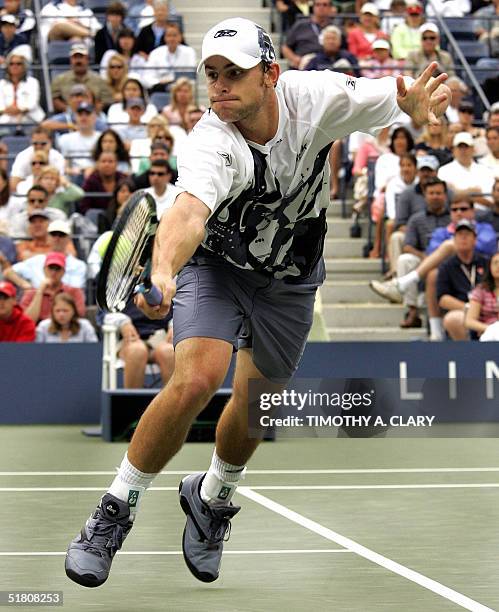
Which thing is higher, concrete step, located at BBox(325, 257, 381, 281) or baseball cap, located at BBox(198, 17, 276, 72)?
baseball cap, located at BBox(198, 17, 276, 72)

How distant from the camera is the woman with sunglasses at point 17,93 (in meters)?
16.3

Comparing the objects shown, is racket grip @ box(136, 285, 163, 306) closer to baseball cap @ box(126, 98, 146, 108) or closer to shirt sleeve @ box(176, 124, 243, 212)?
shirt sleeve @ box(176, 124, 243, 212)

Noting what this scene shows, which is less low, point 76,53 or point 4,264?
point 76,53

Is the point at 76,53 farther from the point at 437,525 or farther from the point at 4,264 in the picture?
the point at 437,525

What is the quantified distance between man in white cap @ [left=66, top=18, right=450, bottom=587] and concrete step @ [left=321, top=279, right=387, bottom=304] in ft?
30.2

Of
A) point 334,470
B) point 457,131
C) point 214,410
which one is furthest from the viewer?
point 457,131

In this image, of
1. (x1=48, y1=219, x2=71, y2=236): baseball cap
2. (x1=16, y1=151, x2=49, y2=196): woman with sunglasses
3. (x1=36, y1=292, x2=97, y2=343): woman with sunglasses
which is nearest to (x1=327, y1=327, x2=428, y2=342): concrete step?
(x1=36, y1=292, x2=97, y2=343): woman with sunglasses

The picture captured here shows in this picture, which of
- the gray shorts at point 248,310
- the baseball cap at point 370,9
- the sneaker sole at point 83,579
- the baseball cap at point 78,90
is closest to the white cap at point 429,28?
the baseball cap at point 370,9

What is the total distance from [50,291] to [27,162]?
2657mm

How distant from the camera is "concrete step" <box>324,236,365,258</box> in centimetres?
1583

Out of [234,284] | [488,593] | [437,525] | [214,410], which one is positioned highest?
[234,284]

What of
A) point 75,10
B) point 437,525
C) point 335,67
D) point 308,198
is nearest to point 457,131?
point 335,67

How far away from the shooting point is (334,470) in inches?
369

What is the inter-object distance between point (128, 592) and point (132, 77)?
11945 mm
